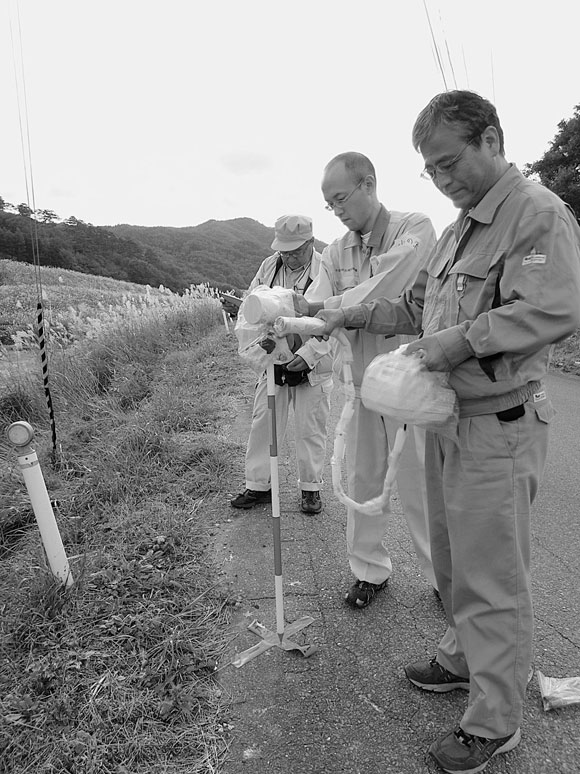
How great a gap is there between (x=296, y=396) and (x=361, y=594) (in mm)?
1666

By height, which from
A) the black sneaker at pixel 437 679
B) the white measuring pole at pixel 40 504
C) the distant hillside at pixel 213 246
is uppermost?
the white measuring pole at pixel 40 504

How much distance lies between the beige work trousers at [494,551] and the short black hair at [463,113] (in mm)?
911

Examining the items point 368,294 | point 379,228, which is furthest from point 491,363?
point 379,228

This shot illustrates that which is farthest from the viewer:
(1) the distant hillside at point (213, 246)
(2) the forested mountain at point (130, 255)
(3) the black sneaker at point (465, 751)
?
(1) the distant hillside at point (213, 246)

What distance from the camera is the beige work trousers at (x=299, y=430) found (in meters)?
4.01

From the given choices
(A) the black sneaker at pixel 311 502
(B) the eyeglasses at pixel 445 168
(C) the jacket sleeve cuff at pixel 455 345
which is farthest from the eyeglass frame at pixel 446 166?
(A) the black sneaker at pixel 311 502

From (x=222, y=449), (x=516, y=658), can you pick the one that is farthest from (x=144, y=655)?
(x=222, y=449)

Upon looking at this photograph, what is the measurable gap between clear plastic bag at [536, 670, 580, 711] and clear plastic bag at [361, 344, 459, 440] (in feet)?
4.26

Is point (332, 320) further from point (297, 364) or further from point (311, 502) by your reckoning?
point (311, 502)

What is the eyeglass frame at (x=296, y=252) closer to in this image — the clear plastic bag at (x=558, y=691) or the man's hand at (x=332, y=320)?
the man's hand at (x=332, y=320)

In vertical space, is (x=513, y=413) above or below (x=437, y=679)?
above

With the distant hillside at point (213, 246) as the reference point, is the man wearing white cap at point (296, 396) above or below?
above

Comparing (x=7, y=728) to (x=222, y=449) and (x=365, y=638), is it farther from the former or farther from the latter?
(x=222, y=449)

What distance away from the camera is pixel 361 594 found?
2861 mm
